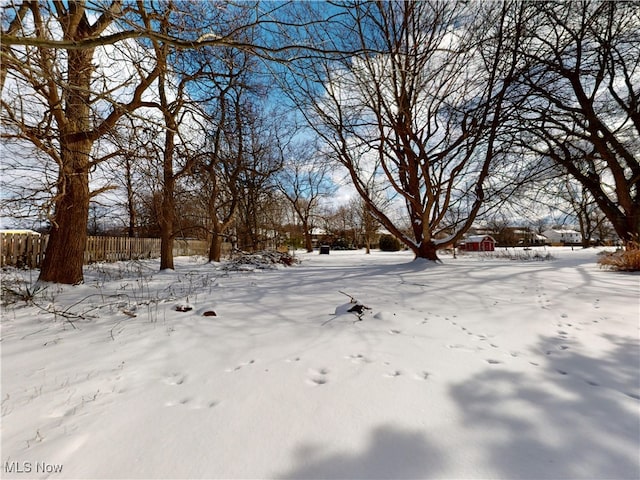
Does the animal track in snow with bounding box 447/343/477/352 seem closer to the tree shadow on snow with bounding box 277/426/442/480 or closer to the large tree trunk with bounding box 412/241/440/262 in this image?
the tree shadow on snow with bounding box 277/426/442/480

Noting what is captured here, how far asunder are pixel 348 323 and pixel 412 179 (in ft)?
25.1

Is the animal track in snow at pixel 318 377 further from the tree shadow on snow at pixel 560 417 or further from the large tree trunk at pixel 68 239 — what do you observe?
the large tree trunk at pixel 68 239

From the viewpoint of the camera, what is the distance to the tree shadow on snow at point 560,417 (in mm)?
1270

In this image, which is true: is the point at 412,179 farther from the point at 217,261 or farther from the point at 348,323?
the point at 217,261

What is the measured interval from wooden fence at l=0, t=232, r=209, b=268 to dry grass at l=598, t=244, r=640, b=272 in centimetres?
1632

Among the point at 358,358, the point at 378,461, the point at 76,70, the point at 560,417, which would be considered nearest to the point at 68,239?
the point at 76,70

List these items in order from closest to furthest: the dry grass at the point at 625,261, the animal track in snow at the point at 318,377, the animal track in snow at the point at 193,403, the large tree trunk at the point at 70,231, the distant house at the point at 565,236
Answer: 1. the animal track in snow at the point at 193,403
2. the animal track in snow at the point at 318,377
3. the large tree trunk at the point at 70,231
4. the dry grass at the point at 625,261
5. the distant house at the point at 565,236

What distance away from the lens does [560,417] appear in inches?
62.6

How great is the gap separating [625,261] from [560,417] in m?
8.49

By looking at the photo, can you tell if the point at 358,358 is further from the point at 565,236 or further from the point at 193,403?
the point at 565,236

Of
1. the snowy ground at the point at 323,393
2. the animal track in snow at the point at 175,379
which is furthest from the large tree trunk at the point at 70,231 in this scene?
the animal track in snow at the point at 175,379

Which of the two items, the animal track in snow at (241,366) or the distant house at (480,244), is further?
the distant house at (480,244)

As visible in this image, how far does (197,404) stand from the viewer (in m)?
1.76

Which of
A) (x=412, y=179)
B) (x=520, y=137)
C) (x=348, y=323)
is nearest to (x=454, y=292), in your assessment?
(x=348, y=323)
